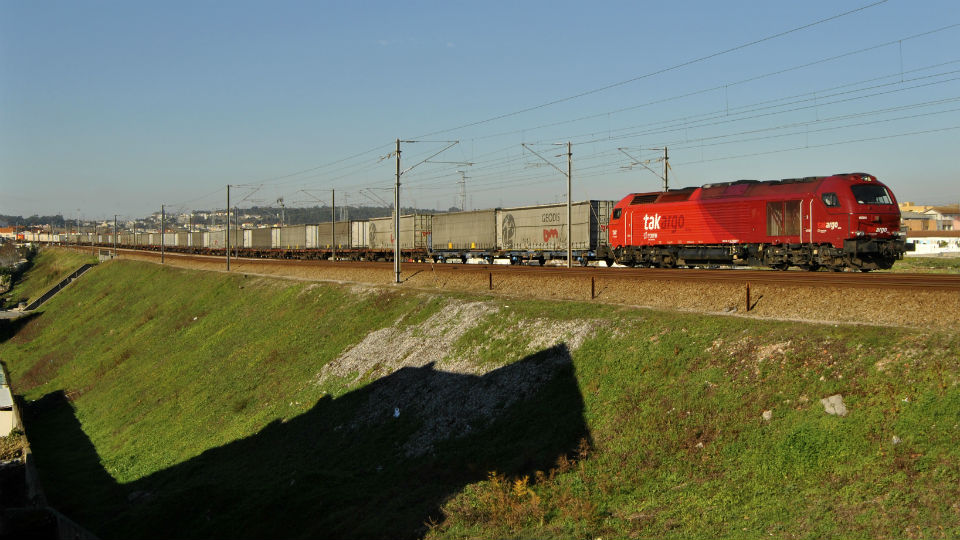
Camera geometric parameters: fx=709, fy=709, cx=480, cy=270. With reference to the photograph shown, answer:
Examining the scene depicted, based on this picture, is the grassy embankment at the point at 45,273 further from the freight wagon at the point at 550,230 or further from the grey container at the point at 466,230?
the freight wagon at the point at 550,230

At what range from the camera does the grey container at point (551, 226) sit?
4572 centimetres

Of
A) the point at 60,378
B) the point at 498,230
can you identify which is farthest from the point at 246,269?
the point at 498,230

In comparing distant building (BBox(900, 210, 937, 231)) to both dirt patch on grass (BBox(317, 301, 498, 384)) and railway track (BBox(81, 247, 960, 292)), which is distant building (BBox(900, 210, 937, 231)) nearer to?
railway track (BBox(81, 247, 960, 292))


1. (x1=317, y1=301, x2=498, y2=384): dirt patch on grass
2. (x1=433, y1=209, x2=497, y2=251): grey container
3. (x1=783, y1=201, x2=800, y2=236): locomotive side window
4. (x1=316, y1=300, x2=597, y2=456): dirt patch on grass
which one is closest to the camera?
(x1=316, y1=300, x2=597, y2=456): dirt patch on grass

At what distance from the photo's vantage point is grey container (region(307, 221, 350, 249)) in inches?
2876

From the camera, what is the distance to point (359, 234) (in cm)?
7019

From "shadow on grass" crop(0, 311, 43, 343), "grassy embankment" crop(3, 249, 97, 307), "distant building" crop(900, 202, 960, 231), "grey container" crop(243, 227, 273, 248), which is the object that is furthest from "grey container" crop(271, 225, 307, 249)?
"distant building" crop(900, 202, 960, 231)

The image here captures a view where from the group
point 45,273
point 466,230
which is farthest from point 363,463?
point 45,273

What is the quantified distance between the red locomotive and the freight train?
45 mm

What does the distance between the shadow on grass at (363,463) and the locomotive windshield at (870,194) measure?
15.7m

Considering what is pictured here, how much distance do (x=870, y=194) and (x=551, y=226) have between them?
73.4 ft

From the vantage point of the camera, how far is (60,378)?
A: 160 feet

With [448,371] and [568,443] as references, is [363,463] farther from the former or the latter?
[568,443]

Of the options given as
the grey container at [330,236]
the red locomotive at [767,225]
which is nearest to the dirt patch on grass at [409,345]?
the red locomotive at [767,225]
